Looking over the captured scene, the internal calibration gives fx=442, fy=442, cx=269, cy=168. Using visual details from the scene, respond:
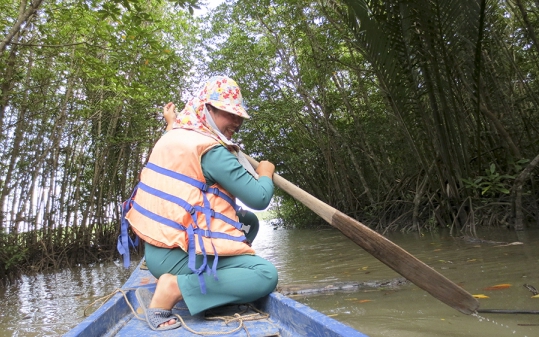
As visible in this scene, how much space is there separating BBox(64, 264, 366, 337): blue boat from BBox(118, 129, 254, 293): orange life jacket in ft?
0.77

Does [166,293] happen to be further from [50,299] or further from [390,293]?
[50,299]

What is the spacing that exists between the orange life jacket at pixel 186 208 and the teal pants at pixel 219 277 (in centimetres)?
6

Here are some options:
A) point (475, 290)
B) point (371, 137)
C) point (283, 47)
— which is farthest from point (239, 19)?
point (475, 290)

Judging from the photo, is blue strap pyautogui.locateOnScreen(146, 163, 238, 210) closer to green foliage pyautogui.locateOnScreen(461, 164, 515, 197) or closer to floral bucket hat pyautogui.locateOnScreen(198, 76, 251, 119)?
floral bucket hat pyautogui.locateOnScreen(198, 76, 251, 119)

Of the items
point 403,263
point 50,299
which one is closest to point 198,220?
point 403,263

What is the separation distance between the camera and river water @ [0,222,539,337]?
2.05 meters

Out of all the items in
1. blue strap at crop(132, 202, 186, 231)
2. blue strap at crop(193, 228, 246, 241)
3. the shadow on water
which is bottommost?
the shadow on water

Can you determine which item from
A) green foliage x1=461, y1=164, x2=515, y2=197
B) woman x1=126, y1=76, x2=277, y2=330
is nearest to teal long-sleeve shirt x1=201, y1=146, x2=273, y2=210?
woman x1=126, y1=76, x2=277, y2=330

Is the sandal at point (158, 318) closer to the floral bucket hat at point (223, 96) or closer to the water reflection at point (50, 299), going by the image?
the floral bucket hat at point (223, 96)

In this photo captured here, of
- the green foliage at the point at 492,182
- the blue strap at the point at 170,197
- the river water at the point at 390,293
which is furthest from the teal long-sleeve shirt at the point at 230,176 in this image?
the green foliage at the point at 492,182

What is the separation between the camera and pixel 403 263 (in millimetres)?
1955

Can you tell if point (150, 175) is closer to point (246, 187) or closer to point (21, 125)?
point (246, 187)

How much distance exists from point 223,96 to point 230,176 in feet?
1.26

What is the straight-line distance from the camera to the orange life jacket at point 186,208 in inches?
72.9
